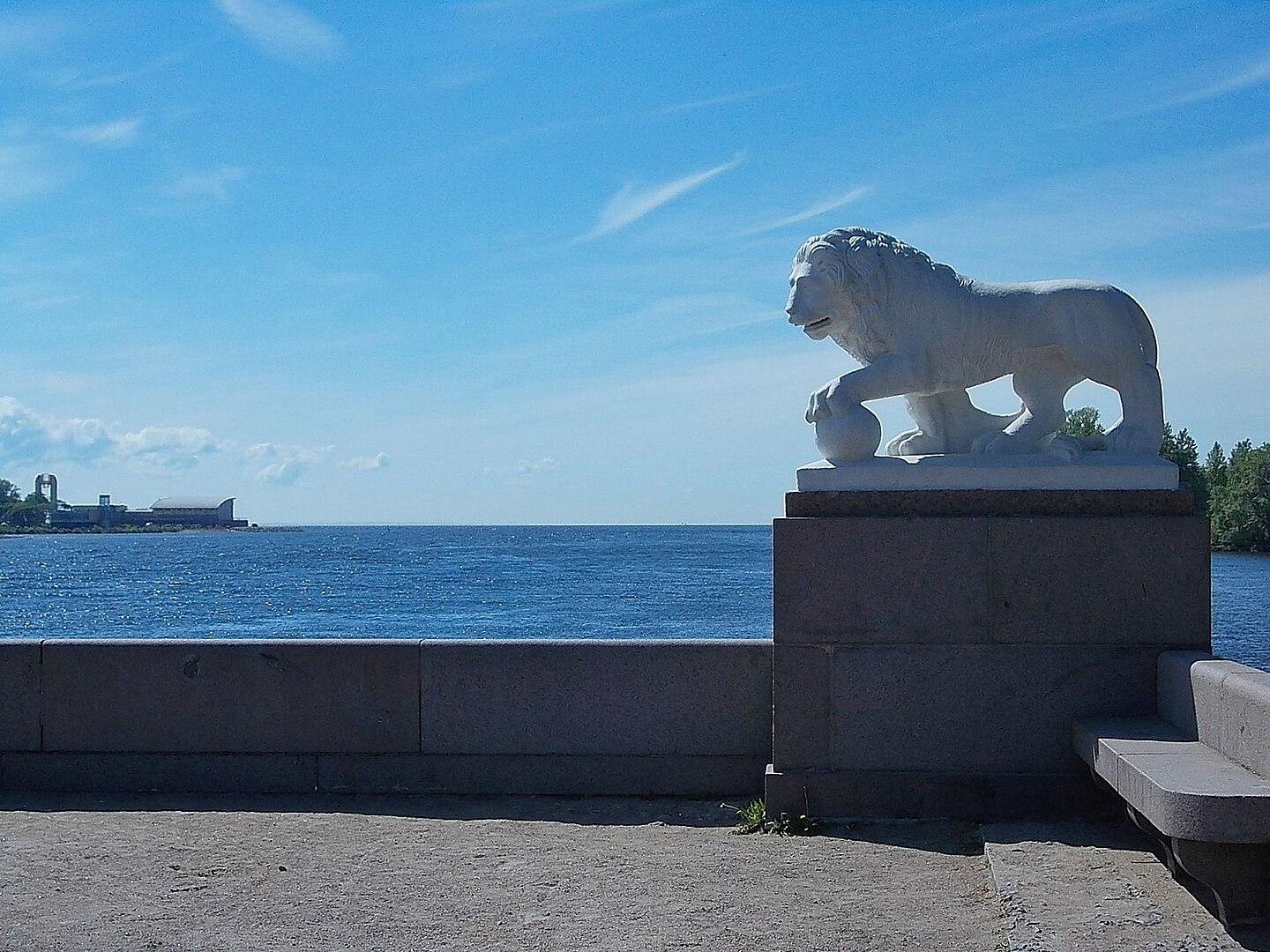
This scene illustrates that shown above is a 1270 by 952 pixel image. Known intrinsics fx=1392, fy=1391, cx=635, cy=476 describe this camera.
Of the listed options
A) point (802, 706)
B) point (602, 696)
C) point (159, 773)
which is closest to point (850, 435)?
point (802, 706)

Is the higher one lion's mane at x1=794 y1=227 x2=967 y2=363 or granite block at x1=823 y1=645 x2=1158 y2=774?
lion's mane at x1=794 y1=227 x2=967 y2=363

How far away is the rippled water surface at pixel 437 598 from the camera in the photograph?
126 ft

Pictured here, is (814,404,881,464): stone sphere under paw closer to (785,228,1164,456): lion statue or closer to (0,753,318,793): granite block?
(785,228,1164,456): lion statue

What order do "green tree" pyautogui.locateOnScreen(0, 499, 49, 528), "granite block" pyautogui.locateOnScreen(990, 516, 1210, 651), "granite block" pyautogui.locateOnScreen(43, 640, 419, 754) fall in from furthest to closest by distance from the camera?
"green tree" pyautogui.locateOnScreen(0, 499, 49, 528), "granite block" pyautogui.locateOnScreen(43, 640, 419, 754), "granite block" pyautogui.locateOnScreen(990, 516, 1210, 651)

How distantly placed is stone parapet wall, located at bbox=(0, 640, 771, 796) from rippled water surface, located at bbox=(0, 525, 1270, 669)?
20605 millimetres

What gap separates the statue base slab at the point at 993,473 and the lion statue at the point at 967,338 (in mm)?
168

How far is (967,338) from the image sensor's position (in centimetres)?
694

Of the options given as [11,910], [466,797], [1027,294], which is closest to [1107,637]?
[1027,294]

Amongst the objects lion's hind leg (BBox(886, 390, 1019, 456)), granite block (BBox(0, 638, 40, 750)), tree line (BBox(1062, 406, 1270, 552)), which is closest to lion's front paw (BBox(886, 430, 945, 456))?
lion's hind leg (BBox(886, 390, 1019, 456))

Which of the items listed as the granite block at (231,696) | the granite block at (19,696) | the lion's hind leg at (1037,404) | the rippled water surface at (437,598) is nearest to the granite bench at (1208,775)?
the lion's hind leg at (1037,404)

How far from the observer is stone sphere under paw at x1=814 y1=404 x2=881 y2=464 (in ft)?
22.3

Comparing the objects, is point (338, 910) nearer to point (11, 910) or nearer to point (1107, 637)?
point (11, 910)

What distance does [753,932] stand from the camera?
5.16 metres

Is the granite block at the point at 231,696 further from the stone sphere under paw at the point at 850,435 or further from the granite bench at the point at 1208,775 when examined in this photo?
the granite bench at the point at 1208,775
